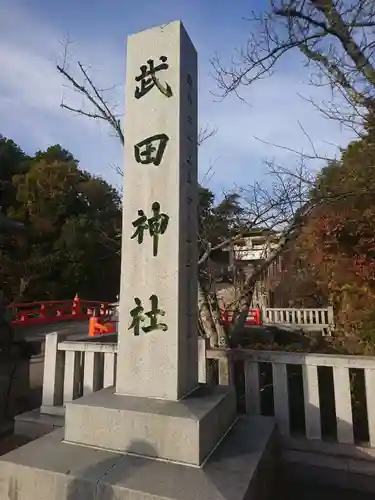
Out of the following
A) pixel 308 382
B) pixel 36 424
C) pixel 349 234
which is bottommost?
pixel 36 424

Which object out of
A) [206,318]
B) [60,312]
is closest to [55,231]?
[60,312]

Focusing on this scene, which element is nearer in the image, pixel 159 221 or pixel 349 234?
pixel 159 221

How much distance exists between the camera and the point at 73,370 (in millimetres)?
3533

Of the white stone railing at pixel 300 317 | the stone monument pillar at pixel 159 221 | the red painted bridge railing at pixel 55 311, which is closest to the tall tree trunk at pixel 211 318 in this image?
the stone monument pillar at pixel 159 221

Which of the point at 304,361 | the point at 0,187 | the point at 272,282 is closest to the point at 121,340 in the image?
the point at 304,361

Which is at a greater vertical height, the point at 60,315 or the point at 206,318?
the point at 206,318

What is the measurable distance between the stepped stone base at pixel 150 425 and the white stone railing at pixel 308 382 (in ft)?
2.62

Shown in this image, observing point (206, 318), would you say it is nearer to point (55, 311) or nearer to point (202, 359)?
point (202, 359)

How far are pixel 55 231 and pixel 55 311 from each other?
552cm

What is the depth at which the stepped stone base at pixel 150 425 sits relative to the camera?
6.39 feet

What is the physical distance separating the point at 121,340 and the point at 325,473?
1.97 meters

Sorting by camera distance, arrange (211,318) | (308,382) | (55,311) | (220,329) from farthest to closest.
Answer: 1. (55,311)
2. (211,318)
3. (220,329)
4. (308,382)

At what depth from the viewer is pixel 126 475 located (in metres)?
1.82

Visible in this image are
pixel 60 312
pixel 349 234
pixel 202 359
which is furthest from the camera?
pixel 60 312
